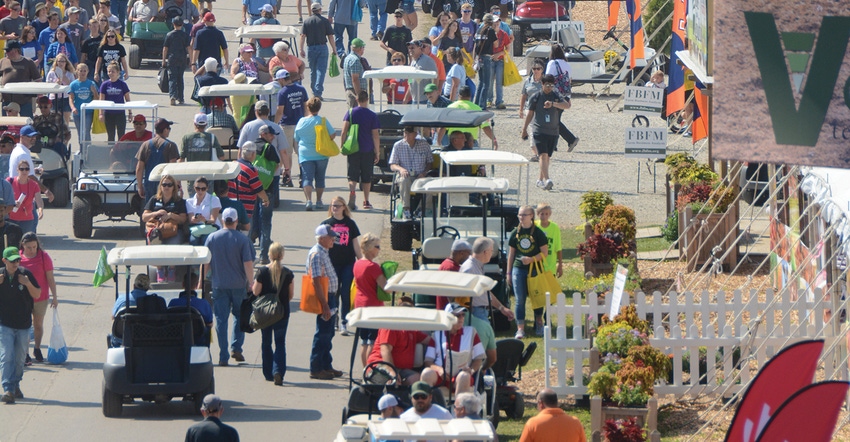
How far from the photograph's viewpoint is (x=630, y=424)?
1220cm

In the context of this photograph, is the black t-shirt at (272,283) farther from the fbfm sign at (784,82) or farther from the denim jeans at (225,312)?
the fbfm sign at (784,82)

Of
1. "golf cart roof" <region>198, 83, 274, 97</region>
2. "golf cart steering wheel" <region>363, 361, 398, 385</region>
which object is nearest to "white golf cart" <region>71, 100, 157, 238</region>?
"golf cart roof" <region>198, 83, 274, 97</region>

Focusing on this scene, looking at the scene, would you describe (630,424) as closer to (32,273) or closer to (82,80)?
(32,273)

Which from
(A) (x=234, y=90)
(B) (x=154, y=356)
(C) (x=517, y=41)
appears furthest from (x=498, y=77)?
(B) (x=154, y=356)

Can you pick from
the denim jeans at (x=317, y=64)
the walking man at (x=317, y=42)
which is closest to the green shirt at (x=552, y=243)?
the walking man at (x=317, y=42)

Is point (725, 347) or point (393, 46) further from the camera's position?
point (393, 46)

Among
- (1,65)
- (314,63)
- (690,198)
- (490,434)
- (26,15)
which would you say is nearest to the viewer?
(490,434)

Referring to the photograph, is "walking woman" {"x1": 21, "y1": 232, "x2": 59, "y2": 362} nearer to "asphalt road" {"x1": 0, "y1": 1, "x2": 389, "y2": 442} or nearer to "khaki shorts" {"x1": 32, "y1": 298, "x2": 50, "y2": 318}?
"khaki shorts" {"x1": 32, "y1": 298, "x2": 50, "y2": 318}

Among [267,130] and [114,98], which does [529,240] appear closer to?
[267,130]

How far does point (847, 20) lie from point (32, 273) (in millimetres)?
9060

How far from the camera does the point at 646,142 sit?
2214 cm

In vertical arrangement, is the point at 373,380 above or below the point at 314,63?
below

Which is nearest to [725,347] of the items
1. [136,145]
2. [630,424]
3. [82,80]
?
[630,424]

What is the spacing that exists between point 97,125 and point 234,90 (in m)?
→ 2.58
